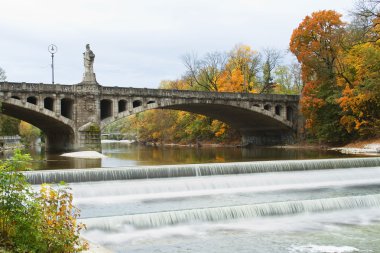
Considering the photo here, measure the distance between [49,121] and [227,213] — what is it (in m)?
36.7

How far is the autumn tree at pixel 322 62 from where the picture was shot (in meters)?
50.3

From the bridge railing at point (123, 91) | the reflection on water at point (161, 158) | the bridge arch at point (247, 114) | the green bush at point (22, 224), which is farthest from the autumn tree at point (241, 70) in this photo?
the green bush at point (22, 224)

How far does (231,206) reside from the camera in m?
15.7

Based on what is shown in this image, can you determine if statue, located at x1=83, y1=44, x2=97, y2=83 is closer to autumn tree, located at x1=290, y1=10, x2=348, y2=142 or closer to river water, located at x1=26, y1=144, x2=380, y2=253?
autumn tree, located at x1=290, y1=10, x2=348, y2=142

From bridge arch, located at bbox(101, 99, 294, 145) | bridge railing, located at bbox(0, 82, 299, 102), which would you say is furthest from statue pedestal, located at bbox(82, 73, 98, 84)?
bridge arch, located at bbox(101, 99, 294, 145)

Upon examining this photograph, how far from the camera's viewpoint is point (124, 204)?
1870cm

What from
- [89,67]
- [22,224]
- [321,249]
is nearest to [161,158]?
[89,67]

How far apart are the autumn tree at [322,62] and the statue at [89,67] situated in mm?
22603

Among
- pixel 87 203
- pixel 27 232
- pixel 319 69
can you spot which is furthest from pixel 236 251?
pixel 319 69

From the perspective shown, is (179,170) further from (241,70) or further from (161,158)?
(241,70)

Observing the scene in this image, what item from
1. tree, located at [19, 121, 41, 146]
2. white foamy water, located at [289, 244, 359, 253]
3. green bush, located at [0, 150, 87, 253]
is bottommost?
white foamy water, located at [289, 244, 359, 253]

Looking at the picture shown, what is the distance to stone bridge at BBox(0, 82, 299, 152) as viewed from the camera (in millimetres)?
42750

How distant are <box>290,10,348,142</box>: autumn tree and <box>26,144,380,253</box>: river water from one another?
2269 cm

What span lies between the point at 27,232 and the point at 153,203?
11239 millimetres
